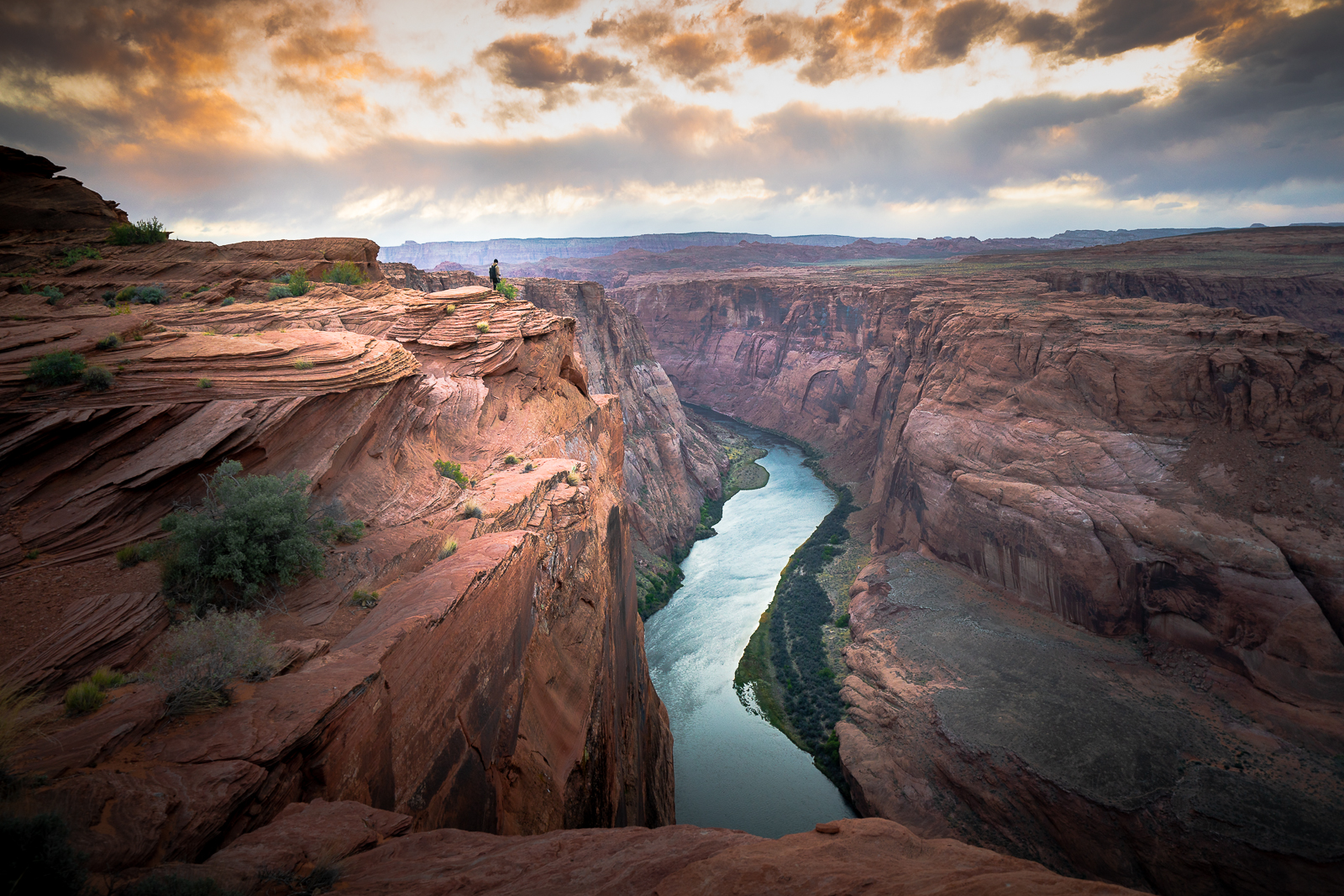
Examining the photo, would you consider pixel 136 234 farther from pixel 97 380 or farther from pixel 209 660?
pixel 209 660

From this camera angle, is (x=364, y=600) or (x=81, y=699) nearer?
(x=81, y=699)

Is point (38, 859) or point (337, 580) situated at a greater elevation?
point (38, 859)

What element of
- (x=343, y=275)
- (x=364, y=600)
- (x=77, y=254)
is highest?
(x=77, y=254)

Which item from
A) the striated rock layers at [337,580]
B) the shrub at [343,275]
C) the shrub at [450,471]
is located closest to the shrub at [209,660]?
the striated rock layers at [337,580]

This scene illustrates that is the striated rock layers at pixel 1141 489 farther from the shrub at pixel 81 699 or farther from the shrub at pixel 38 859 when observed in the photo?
the shrub at pixel 38 859

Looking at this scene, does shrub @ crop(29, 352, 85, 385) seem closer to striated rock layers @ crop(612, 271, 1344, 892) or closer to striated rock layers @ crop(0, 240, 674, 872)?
striated rock layers @ crop(0, 240, 674, 872)

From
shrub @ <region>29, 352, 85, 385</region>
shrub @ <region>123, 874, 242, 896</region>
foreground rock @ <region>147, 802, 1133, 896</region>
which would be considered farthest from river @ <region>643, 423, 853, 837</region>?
shrub @ <region>29, 352, 85, 385</region>

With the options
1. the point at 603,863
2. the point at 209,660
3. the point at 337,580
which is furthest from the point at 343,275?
the point at 603,863

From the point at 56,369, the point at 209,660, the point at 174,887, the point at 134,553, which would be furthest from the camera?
the point at 56,369
